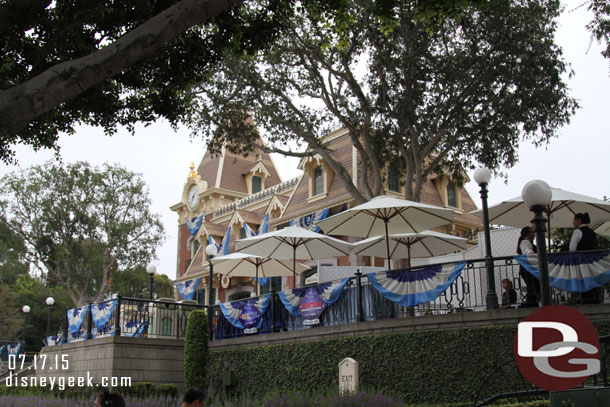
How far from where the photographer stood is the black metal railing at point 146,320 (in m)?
19.3

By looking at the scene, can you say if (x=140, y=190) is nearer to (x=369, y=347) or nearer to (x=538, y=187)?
(x=369, y=347)

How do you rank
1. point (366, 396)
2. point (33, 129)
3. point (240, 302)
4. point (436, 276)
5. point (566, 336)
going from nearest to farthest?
1. point (566, 336)
2. point (366, 396)
3. point (33, 129)
4. point (436, 276)
5. point (240, 302)

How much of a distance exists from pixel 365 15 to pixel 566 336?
48.9 ft

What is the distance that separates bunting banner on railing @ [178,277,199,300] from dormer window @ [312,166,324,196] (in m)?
11.6

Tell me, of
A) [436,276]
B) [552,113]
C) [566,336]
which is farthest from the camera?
[552,113]

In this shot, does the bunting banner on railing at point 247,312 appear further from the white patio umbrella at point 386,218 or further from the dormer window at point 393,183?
the dormer window at point 393,183

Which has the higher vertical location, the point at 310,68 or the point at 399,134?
the point at 310,68

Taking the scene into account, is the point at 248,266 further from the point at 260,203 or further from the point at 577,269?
the point at 260,203

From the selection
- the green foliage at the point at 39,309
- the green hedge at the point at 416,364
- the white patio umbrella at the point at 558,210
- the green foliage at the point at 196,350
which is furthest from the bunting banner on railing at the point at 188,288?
the white patio umbrella at the point at 558,210

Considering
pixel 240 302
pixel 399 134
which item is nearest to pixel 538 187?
pixel 240 302

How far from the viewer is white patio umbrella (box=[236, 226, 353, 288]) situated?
57.3 feet

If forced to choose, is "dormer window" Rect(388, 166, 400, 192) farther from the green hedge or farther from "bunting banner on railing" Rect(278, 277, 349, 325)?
the green hedge

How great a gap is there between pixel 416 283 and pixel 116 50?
8.22 meters

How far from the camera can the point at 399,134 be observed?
21.5 m
